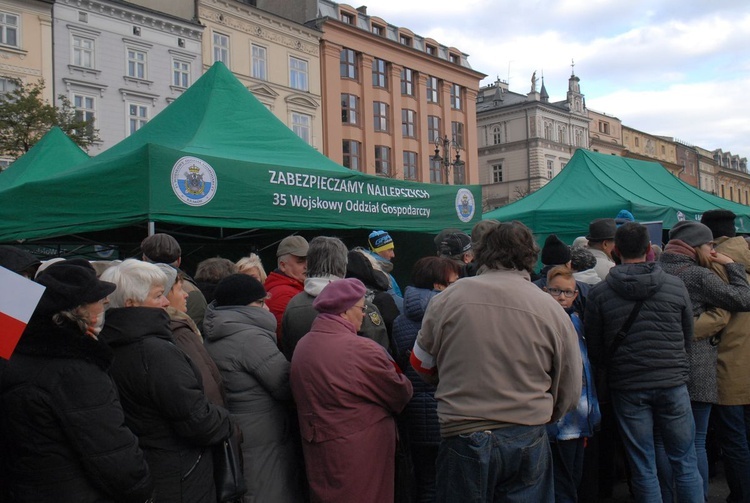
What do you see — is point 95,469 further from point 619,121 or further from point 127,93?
point 619,121

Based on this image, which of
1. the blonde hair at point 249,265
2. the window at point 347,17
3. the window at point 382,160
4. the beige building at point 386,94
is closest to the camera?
the blonde hair at point 249,265

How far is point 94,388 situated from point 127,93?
26139 millimetres

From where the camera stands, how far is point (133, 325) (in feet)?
8.66

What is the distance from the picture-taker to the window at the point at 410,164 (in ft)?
128

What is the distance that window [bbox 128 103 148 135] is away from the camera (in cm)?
2600

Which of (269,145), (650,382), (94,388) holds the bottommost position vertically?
(650,382)

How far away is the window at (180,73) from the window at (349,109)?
9816 millimetres

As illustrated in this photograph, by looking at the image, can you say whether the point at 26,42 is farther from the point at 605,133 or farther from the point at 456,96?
the point at 605,133

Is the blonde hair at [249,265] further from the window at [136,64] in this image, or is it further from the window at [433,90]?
the window at [433,90]

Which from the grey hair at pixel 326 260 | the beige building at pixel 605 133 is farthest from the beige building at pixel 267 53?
the beige building at pixel 605 133

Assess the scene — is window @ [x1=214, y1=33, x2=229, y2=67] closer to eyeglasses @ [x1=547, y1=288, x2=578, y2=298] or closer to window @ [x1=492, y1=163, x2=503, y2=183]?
eyeglasses @ [x1=547, y1=288, x2=578, y2=298]

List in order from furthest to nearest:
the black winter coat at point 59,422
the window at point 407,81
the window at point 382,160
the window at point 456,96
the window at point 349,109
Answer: the window at point 456,96
the window at point 407,81
the window at point 382,160
the window at point 349,109
the black winter coat at point 59,422

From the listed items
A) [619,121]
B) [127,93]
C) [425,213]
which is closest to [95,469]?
[425,213]

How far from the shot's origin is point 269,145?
22.5ft
